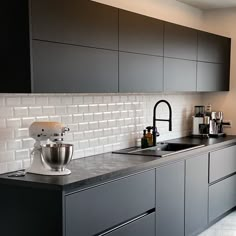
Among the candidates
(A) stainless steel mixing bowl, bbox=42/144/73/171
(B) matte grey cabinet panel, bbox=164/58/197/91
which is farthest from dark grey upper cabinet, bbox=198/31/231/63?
(A) stainless steel mixing bowl, bbox=42/144/73/171

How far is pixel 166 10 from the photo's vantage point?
17.0 ft

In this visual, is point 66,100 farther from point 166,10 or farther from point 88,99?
point 166,10

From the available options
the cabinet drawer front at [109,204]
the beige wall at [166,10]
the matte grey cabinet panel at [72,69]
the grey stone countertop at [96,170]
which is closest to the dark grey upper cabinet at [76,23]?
the matte grey cabinet panel at [72,69]

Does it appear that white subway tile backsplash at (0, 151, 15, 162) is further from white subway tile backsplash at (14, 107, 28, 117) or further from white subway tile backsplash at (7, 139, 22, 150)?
white subway tile backsplash at (14, 107, 28, 117)

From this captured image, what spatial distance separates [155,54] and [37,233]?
6.91 ft

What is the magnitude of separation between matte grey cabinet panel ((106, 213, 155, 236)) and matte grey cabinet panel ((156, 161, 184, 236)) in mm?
108

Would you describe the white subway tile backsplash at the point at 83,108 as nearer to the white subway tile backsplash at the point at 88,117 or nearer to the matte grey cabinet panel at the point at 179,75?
the white subway tile backsplash at the point at 88,117

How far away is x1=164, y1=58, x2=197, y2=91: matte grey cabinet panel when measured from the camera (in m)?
4.54

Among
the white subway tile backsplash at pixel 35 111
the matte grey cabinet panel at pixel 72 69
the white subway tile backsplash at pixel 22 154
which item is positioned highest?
the matte grey cabinet panel at pixel 72 69

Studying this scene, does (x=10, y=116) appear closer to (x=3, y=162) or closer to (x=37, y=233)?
(x=3, y=162)

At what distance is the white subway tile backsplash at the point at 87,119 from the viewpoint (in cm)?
333

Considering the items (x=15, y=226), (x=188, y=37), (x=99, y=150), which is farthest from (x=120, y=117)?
(x=15, y=226)

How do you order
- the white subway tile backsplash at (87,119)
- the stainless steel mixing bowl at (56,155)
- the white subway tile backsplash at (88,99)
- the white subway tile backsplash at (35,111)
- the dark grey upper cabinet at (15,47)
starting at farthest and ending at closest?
the white subway tile backsplash at (88,99) < the white subway tile backsplash at (35,111) < the white subway tile backsplash at (87,119) < the stainless steel mixing bowl at (56,155) < the dark grey upper cabinet at (15,47)

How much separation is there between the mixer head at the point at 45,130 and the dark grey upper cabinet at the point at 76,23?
60 centimetres
